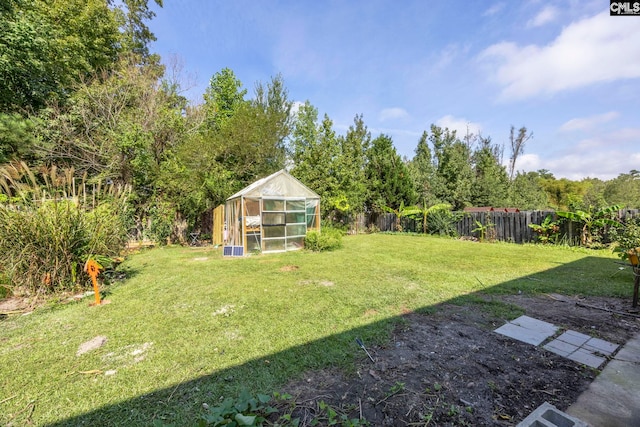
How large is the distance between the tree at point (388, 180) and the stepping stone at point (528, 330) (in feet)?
43.7

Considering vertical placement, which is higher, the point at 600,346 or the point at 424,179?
the point at 424,179

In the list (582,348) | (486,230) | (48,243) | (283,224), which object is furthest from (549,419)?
(486,230)

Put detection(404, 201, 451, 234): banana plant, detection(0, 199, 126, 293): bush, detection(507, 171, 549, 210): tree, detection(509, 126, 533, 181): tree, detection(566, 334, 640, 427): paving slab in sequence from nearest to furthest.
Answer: detection(566, 334, 640, 427): paving slab, detection(0, 199, 126, 293): bush, detection(404, 201, 451, 234): banana plant, detection(507, 171, 549, 210): tree, detection(509, 126, 533, 181): tree

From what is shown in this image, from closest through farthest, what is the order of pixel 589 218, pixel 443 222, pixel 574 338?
pixel 574 338, pixel 589 218, pixel 443 222

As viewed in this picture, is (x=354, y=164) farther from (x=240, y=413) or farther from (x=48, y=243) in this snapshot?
(x=240, y=413)

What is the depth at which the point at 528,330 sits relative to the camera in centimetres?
301

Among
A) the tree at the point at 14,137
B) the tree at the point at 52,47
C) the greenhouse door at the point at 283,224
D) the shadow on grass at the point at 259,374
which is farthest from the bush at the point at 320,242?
the tree at the point at 52,47

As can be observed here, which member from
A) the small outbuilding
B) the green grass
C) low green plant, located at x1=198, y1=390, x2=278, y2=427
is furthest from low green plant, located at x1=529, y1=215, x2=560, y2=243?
low green plant, located at x1=198, y1=390, x2=278, y2=427

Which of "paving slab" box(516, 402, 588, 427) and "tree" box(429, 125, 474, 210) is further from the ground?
"tree" box(429, 125, 474, 210)

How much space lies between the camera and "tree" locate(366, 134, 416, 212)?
16391 mm

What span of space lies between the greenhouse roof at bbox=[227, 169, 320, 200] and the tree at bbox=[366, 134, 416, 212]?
7610mm

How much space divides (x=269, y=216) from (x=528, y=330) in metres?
7.86

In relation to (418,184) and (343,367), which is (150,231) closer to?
(343,367)

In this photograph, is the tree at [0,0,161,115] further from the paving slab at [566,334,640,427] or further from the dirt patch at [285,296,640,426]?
the paving slab at [566,334,640,427]
